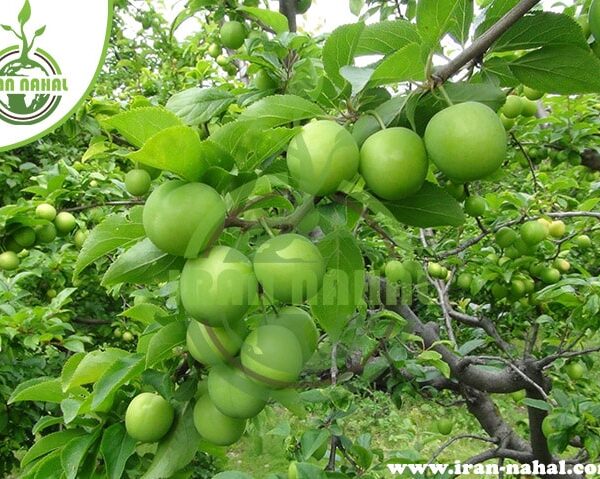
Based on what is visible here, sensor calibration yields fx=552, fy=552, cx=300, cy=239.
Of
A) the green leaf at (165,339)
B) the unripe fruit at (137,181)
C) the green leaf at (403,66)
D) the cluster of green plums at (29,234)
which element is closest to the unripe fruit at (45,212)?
the cluster of green plums at (29,234)

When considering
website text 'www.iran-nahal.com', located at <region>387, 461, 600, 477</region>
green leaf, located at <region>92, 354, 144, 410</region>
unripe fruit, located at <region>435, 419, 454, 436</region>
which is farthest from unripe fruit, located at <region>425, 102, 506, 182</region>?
unripe fruit, located at <region>435, 419, 454, 436</region>

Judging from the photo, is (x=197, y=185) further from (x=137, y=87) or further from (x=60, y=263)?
(x=137, y=87)

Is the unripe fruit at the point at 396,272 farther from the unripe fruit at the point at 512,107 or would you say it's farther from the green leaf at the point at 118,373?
the green leaf at the point at 118,373

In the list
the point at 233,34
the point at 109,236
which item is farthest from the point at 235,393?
the point at 233,34

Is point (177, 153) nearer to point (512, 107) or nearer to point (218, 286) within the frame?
point (218, 286)

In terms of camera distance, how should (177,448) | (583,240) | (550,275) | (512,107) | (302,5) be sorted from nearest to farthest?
Answer: (177,448) → (302,5) → (512,107) → (550,275) → (583,240)

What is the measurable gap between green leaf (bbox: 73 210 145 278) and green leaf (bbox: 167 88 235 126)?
0.32 m

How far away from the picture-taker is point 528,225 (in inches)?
84.0

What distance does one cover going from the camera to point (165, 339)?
907mm

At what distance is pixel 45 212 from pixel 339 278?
1730mm

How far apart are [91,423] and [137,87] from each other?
3805 mm

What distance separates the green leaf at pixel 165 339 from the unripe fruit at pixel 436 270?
69.9 inches

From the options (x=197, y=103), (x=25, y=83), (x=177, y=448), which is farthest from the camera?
(x=25, y=83)

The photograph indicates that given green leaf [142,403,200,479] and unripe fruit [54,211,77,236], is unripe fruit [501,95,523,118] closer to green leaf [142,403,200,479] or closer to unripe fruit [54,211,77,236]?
green leaf [142,403,200,479]
